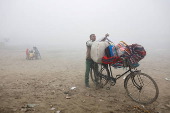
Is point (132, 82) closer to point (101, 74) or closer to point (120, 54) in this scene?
point (120, 54)

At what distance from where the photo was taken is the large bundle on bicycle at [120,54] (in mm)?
3055

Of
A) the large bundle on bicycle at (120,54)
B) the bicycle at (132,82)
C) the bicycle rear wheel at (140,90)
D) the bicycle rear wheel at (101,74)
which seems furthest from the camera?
the bicycle rear wheel at (101,74)

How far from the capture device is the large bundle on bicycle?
3055 millimetres

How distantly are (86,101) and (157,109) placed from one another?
189cm

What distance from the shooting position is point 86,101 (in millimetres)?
3238

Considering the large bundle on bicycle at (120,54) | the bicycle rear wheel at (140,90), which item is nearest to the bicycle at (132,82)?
the bicycle rear wheel at (140,90)

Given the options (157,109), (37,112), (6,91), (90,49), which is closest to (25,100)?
(37,112)

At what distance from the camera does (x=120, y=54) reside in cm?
313

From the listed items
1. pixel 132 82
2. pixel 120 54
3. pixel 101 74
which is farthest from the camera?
pixel 101 74

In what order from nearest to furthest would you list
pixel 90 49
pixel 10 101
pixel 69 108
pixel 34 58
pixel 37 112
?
1. pixel 37 112
2. pixel 69 108
3. pixel 10 101
4. pixel 90 49
5. pixel 34 58

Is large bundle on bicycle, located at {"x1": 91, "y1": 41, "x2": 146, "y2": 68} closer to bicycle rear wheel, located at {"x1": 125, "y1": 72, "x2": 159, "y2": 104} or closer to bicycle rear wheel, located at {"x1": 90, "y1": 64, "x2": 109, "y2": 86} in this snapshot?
bicycle rear wheel, located at {"x1": 125, "y1": 72, "x2": 159, "y2": 104}

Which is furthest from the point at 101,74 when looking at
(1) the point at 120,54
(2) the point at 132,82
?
(1) the point at 120,54

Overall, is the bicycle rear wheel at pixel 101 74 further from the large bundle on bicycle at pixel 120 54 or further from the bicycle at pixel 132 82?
the large bundle on bicycle at pixel 120 54

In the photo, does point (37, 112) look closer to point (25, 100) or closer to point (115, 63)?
point (25, 100)
